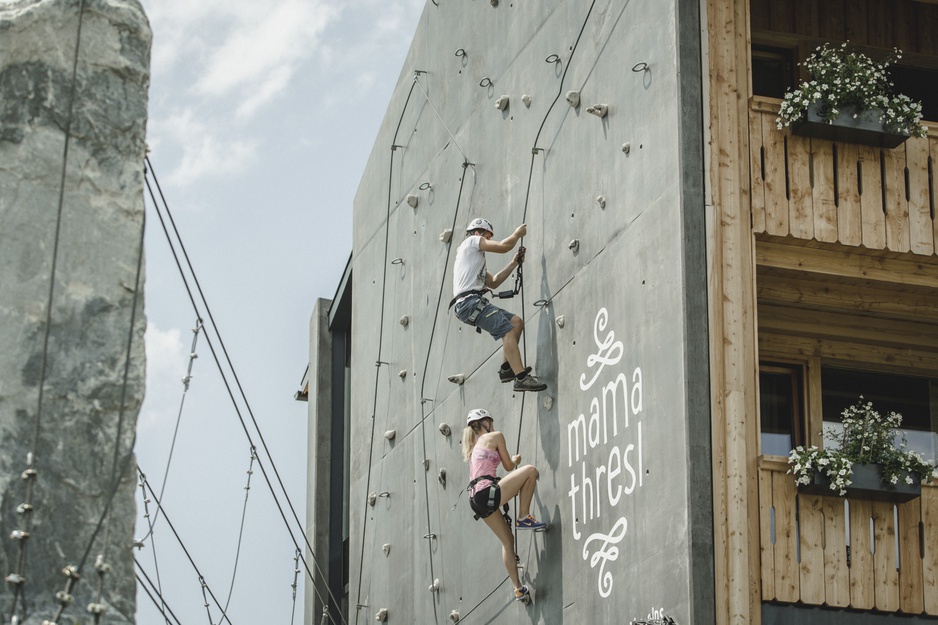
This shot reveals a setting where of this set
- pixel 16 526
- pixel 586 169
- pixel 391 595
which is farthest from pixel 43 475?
pixel 391 595

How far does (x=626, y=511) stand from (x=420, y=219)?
7788mm

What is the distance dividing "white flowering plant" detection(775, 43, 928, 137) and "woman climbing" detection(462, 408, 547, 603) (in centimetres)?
401

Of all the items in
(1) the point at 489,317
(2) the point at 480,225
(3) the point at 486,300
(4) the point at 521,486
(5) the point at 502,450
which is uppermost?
(2) the point at 480,225

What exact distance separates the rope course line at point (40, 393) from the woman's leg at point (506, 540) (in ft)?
24.0

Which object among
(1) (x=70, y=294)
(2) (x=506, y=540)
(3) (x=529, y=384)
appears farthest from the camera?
(3) (x=529, y=384)

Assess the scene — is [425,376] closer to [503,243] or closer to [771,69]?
[503,243]

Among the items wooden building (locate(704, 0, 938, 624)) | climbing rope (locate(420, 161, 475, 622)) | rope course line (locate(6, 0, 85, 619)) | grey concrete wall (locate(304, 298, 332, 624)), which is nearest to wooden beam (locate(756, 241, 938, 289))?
wooden building (locate(704, 0, 938, 624))

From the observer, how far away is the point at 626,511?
1297 cm

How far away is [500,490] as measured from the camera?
1465cm

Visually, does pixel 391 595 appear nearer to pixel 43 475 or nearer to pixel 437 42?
pixel 437 42

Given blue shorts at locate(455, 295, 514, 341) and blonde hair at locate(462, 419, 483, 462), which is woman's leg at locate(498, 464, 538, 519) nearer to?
blonde hair at locate(462, 419, 483, 462)

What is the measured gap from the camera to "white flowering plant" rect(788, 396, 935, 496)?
1227 centimetres

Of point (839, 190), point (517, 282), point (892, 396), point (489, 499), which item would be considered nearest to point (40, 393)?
point (489, 499)

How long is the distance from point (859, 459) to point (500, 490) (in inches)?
139
